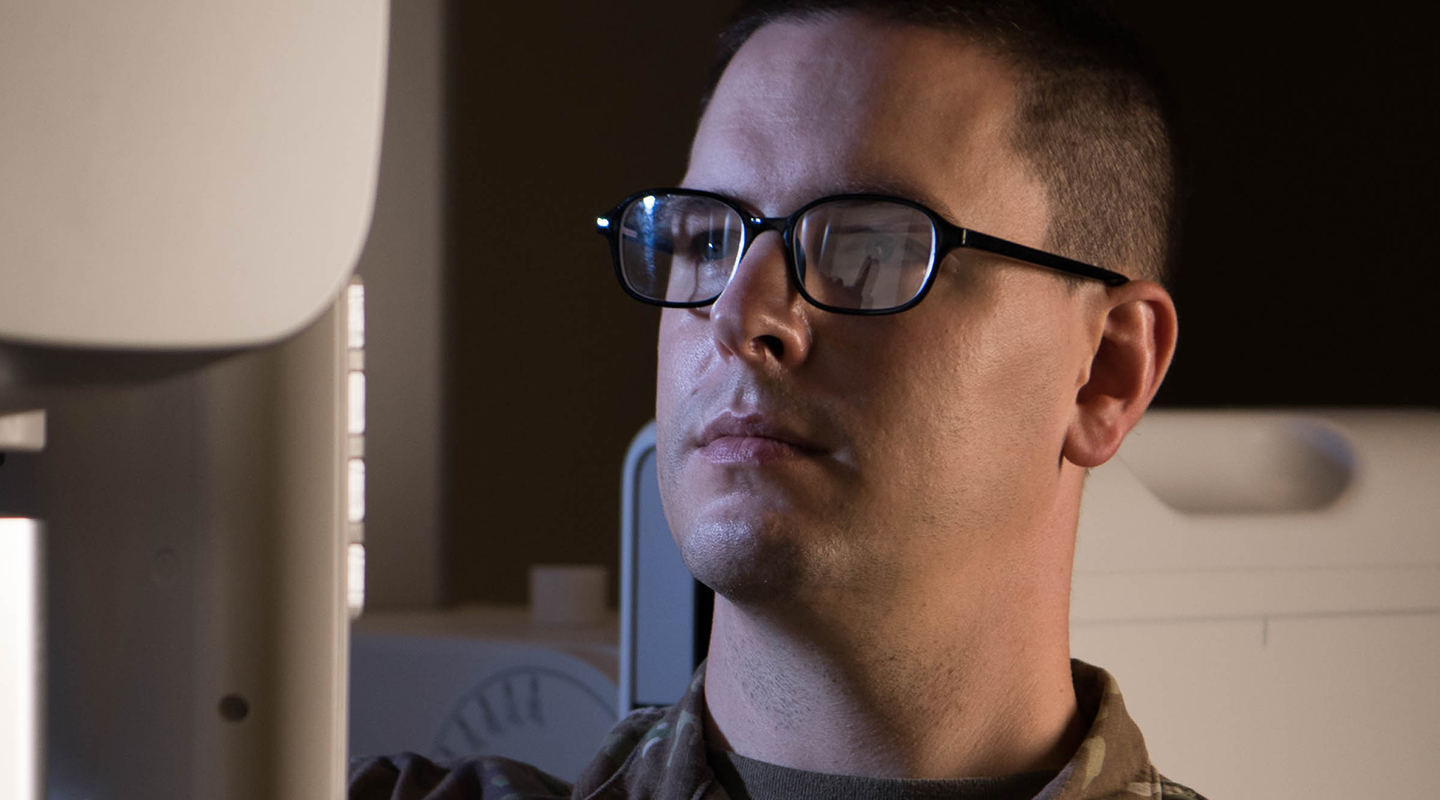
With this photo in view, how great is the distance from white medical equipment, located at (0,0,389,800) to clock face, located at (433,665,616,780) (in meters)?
1.16

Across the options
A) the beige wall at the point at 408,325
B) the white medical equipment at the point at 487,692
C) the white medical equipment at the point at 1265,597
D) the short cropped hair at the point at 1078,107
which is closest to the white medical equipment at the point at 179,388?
the short cropped hair at the point at 1078,107

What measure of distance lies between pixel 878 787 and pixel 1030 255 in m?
0.37

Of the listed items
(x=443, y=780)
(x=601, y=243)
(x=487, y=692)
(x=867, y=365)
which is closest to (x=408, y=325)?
(x=601, y=243)

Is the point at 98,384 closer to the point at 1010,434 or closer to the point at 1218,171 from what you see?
the point at 1010,434

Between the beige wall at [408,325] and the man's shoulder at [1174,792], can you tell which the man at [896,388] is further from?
the beige wall at [408,325]

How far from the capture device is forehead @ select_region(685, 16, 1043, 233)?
2.85ft

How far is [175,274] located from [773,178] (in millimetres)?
620

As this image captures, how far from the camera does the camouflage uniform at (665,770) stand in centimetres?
89

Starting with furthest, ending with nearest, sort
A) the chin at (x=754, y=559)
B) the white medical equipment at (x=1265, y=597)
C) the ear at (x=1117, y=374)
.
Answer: the white medical equipment at (x=1265, y=597) < the ear at (x=1117, y=374) < the chin at (x=754, y=559)

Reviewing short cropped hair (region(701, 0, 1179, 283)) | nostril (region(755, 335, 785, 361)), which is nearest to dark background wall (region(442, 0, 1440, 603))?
short cropped hair (region(701, 0, 1179, 283))

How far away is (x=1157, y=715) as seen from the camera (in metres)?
1.07

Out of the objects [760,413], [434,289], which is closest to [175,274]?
[760,413]

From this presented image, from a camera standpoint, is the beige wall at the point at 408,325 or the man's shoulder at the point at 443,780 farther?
the beige wall at the point at 408,325

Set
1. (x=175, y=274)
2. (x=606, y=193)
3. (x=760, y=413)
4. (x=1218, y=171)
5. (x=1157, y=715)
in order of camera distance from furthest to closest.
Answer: (x=606, y=193) < (x=1218, y=171) < (x=1157, y=715) < (x=760, y=413) < (x=175, y=274)
